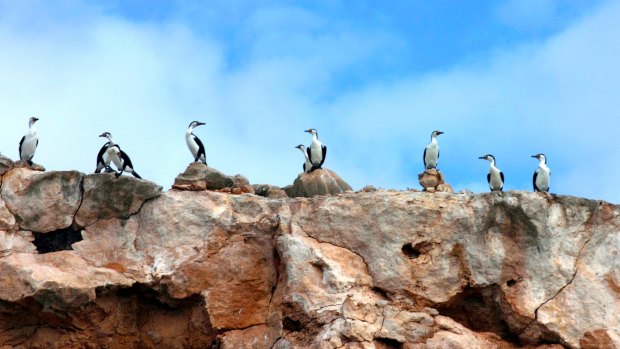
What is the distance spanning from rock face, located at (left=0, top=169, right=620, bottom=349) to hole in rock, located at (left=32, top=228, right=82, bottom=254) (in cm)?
12

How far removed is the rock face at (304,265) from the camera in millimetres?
20078

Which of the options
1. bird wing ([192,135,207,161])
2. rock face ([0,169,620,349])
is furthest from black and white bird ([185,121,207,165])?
rock face ([0,169,620,349])

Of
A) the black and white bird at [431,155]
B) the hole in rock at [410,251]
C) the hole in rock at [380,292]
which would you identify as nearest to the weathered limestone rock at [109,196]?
the hole in rock at [380,292]

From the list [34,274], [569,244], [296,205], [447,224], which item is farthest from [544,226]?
[34,274]

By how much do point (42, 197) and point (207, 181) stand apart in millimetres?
3393

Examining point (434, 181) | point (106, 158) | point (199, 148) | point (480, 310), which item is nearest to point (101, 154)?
point (106, 158)

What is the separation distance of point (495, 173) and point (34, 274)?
12002 mm

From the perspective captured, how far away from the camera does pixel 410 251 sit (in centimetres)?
2081

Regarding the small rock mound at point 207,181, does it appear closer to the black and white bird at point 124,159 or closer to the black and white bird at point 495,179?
the black and white bird at point 124,159

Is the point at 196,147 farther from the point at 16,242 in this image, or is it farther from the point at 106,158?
the point at 16,242

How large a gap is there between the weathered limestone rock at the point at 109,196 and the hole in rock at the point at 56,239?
0.25m

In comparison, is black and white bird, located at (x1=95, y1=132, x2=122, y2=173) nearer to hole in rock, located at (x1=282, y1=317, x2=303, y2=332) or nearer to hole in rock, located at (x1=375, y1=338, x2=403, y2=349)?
hole in rock, located at (x1=282, y1=317, x2=303, y2=332)

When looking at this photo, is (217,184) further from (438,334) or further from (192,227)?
(438,334)

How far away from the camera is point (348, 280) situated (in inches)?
787
